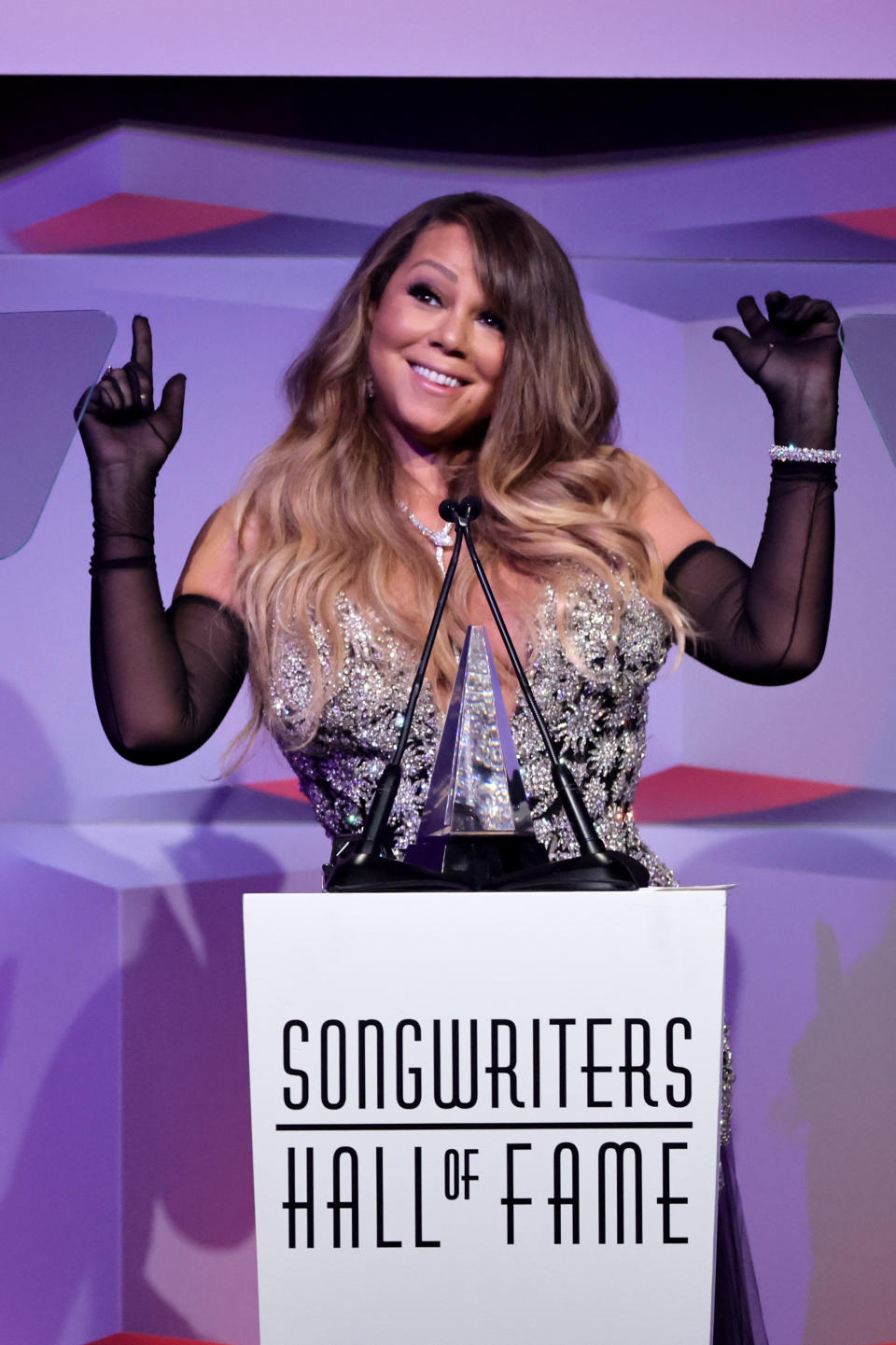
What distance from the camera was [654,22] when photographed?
2.12m

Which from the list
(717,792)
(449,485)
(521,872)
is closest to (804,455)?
(449,485)

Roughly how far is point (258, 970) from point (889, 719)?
1685 mm

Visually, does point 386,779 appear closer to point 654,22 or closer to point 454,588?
point 454,588

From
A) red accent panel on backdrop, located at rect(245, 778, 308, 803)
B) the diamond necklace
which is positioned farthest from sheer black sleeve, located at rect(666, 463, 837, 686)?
red accent panel on backdrop, located at rect(245, 778, 308, 803)

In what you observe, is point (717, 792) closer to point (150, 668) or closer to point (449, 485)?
point (449, 485)

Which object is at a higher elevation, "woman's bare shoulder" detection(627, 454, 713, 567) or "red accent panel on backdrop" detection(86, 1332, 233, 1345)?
"woman's bare shoulder" detection(627, 454, 713, 567)

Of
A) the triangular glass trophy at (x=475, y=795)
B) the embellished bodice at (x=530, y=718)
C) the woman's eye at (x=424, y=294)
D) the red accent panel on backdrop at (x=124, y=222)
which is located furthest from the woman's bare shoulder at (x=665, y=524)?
the red accent panel on backdrop at (x=124, y=222)

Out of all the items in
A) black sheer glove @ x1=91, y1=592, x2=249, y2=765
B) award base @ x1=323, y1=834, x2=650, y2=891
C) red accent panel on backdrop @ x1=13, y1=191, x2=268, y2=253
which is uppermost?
red accent panel on backdrop @ x1=13, y1=191, x2=268, y2=253

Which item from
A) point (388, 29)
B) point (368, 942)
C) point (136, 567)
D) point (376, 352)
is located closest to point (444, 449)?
point (376, 352)

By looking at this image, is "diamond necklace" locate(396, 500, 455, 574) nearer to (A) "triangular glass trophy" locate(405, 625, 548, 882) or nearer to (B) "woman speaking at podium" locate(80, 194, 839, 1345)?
(B) "woman speaking at podium" locate(80, 194, 839, 1345)

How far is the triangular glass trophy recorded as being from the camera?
1.37m

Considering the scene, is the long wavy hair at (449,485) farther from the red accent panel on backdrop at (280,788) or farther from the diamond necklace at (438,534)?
the red accent panel on backdrop at (280,788)

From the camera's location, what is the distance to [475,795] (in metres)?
1.37

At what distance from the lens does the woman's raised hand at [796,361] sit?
176 centimetres
